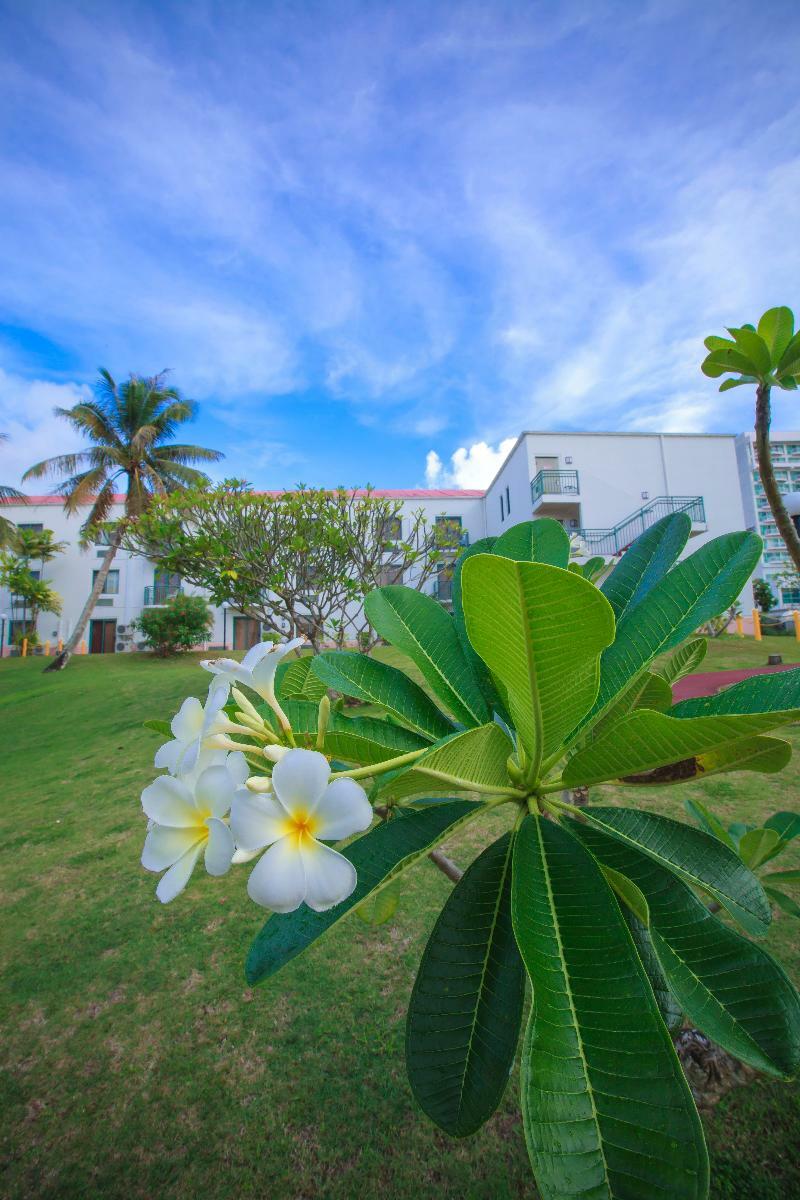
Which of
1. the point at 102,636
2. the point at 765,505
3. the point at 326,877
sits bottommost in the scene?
the point at 326,877

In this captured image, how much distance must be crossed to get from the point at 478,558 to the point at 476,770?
251 millimetres

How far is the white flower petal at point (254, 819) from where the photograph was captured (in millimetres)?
417

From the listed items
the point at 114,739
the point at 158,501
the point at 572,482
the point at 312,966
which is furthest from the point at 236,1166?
the point at 572,482

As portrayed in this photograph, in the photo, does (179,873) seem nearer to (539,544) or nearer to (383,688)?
(383,688)

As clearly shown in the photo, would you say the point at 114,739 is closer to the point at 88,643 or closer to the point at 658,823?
the point at 658,823

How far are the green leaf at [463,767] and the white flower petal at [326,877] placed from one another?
0.28ft

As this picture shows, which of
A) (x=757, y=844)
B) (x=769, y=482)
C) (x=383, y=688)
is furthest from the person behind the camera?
(x=769, y=482)

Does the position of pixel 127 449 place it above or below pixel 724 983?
above

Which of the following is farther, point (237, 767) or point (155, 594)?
point (155, 594)

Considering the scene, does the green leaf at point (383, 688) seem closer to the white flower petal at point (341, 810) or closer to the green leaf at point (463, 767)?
the green leaf at point (463, 767)

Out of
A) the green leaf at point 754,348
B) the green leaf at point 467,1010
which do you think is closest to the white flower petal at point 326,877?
the green leaf at point 467,1010

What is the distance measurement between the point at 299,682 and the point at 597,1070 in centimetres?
63

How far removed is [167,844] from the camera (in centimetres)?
52

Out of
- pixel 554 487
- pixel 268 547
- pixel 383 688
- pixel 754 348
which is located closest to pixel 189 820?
pixel 383 688
